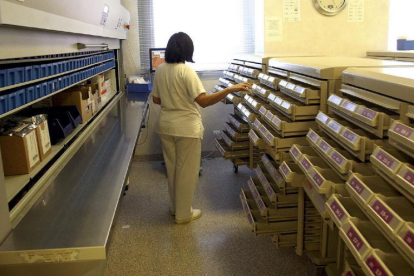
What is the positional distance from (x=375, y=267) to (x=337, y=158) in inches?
20.9

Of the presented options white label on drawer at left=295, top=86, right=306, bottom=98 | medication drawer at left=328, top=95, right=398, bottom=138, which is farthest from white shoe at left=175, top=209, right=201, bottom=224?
medication drawer at left=328, top=95, right=398, bottom=138

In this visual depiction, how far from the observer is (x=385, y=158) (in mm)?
1255

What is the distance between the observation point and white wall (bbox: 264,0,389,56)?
201 inches

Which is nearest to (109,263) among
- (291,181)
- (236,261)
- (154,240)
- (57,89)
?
(154,240)

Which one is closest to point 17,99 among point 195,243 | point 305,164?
point 305,164

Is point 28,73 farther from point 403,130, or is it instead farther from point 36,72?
point 403,130

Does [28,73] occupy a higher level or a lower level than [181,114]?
higher

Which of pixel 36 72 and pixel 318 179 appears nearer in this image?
pixel 318 179

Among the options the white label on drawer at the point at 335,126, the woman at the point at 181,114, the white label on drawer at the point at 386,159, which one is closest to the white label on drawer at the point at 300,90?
the white label on drawer at the point at 335,126

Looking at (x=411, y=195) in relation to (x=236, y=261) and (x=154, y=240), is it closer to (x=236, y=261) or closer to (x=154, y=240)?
(x=236, y=261)

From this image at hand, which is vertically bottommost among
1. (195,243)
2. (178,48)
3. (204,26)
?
(195,243)

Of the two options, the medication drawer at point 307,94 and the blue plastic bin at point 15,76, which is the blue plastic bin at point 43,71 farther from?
the medication drawer at point 307,94

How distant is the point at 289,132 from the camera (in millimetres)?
2260

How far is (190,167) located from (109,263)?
1.00 metres
